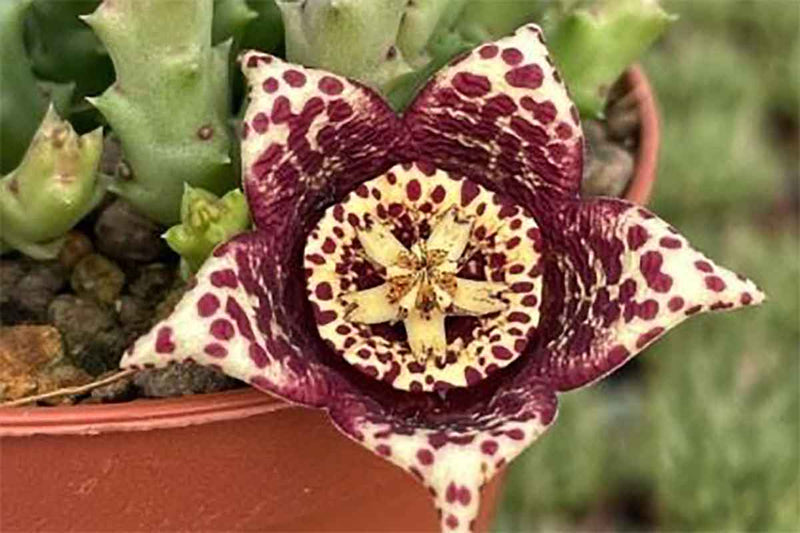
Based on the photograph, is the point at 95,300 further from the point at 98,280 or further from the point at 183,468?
the point at 183,468

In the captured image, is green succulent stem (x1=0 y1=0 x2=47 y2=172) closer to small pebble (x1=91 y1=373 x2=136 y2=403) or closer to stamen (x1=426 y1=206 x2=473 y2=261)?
small pebble (x1=91 y1=373 x2=136 y2=403)

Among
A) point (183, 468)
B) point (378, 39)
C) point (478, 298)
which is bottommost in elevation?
point (183, 468)

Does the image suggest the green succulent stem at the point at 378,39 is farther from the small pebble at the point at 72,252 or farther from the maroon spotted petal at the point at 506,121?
the small pebble at the point at 72,252

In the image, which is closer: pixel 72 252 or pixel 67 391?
pixel 67 391

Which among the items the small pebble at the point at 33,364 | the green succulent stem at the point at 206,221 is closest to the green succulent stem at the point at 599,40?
the green succulent stem at the point at 206,221

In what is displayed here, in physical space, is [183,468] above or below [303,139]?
below

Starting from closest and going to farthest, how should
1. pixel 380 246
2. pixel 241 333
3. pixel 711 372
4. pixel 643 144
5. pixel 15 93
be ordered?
pixel 241 333 → pixel 380 246 → pixel 15 93 → pixel 643 144 → pixel 711 372

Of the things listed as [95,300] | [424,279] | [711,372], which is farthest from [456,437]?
[711,372]

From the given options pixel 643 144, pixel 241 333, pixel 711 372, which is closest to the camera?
pixel 241 333
